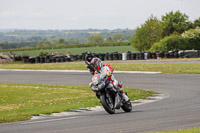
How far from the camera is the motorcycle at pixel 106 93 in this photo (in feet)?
41.7

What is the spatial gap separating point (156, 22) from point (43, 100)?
59988mm

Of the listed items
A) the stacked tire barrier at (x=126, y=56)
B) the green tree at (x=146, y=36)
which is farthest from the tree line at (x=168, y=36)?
the stacked tire barrier at (x=126, y=56)

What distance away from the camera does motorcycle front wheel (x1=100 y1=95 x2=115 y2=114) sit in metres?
12.7

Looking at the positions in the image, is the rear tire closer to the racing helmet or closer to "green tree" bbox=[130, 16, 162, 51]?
the racing helmet

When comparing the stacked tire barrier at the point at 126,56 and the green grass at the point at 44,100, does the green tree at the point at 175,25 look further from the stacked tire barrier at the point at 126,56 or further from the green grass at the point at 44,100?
the green grass at the point at 44,100

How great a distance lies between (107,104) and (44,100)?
20.9 ft

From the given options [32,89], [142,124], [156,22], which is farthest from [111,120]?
[156,22]

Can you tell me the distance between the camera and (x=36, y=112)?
14.3 m

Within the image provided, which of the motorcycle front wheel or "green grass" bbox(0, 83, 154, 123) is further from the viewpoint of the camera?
"green grass" bbox(0, 83, 154, 123)

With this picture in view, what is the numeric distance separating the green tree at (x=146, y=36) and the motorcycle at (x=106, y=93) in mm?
60180

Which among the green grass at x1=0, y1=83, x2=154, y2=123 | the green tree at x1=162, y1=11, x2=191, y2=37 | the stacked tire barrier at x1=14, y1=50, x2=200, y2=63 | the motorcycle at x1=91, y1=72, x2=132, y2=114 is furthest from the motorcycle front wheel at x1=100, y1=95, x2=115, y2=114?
the green tree at x1=162, y1=11, x2=191, y2=37

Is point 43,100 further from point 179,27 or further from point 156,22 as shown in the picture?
point 179,27

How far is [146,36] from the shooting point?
7438 centimetres

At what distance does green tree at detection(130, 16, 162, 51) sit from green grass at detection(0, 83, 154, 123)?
49913 mm
